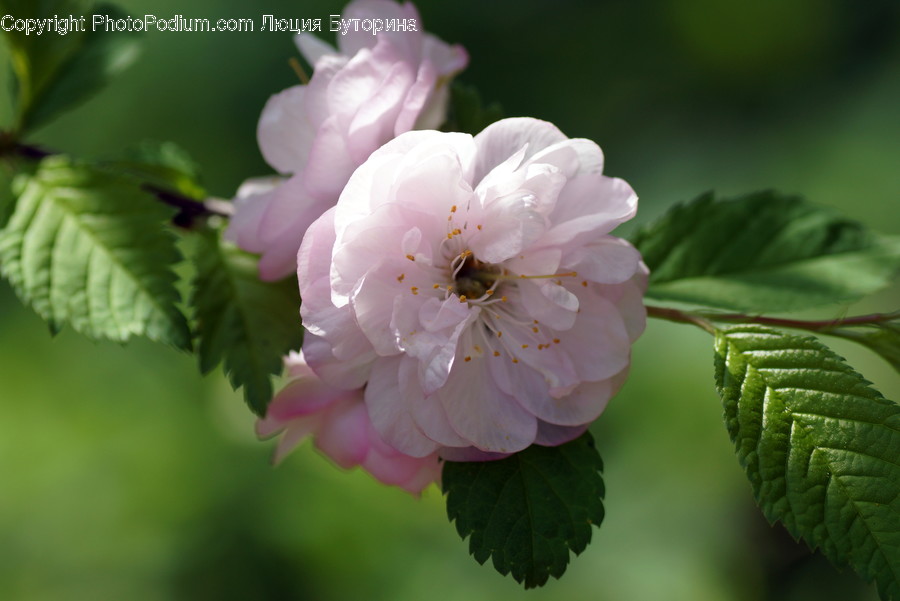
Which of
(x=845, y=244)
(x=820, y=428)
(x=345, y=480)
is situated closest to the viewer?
(x=820, y=428)

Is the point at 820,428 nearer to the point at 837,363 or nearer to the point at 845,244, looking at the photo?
the point at 837,363

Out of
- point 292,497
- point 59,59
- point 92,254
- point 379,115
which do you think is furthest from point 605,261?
point 292,497

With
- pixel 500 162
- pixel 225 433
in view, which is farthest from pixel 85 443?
pixel 500 162

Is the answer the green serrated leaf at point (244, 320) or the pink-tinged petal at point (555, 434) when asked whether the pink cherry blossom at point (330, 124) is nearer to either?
the green serrated leaf at point (244, 320)

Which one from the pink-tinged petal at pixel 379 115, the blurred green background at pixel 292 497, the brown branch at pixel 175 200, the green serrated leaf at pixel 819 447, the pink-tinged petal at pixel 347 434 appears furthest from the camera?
the blurred green background at pixel 292 497

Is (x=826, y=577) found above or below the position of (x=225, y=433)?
below

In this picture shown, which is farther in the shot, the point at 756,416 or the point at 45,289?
the point at 45,289

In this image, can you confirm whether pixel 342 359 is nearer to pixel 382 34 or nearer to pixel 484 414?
pixel 484 414

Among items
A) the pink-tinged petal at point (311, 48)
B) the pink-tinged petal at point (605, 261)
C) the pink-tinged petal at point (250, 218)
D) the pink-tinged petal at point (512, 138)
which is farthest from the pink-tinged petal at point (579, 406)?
the pink-tinged petal at point (311, 48)

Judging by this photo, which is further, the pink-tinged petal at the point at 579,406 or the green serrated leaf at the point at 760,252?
the green serrated leaf at the point at 760,252
